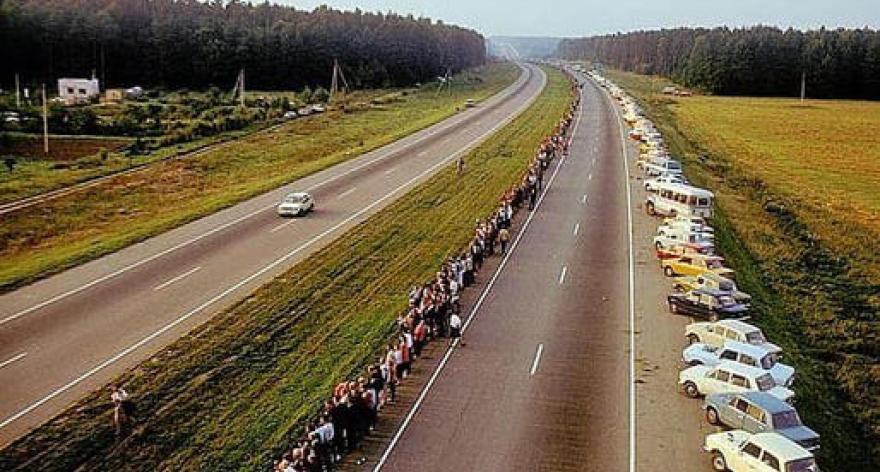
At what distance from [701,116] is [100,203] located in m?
86.0

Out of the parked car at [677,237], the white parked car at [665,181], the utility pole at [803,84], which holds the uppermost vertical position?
the utility pole at [803,84]

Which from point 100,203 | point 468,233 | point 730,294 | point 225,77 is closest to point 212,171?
point 100,203

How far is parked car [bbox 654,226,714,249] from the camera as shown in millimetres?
40125

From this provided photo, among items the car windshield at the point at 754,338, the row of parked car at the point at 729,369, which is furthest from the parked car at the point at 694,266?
the car windshield at the point at 754,338

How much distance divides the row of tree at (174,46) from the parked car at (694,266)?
10275 cm

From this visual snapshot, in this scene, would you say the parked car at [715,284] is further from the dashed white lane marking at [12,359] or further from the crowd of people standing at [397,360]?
the dashed white lane marking at [12,359]

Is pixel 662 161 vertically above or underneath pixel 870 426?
above

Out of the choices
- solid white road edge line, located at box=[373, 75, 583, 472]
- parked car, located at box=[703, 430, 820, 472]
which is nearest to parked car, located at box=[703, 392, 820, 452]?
parked car, located at box=[703, 430, 820, 472]

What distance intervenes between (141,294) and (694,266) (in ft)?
69.2

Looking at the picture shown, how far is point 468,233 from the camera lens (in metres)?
44.7

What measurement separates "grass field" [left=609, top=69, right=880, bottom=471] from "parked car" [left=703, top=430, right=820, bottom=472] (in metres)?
2.72

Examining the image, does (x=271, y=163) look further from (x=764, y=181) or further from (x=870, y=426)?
(x=870, y=426)

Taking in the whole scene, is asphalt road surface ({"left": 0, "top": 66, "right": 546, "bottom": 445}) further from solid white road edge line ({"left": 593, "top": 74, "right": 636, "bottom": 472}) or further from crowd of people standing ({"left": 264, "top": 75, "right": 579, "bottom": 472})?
solid white road edge line ({"left": 593, "top": 74, "right": 636, "bottom": 472})

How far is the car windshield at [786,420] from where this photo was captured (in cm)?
2273
